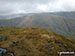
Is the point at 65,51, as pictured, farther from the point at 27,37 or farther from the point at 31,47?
the point at 27,37

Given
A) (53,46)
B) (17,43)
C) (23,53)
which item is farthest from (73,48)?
(17,43)

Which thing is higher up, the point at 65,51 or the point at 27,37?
the point at 27,37

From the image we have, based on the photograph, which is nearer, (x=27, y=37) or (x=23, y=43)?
(x=23, y=43)

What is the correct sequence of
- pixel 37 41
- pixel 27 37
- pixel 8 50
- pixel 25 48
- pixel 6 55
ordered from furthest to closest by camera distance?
1. pixel 27 37
2. pixel 37 41
3. pixel 25 48
4. pixel 8 50
5. pixel 6 55

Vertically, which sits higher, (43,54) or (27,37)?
(27,37)

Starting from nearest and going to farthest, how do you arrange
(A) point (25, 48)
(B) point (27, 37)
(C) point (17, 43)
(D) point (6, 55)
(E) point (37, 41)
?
(D) point (6, 55) → (A) point (25, 48) → (C) point (17, 43) → (E) point (37, 41) → (B) point (27, 37)

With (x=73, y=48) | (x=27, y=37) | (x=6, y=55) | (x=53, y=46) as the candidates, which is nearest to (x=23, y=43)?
(x=27, y=37)

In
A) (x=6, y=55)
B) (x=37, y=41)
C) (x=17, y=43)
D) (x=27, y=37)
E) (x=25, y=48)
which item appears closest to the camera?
(x=6, y=55)

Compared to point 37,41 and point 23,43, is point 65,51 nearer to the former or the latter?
point 37,41

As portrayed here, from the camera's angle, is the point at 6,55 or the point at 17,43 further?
the point at 17,43
